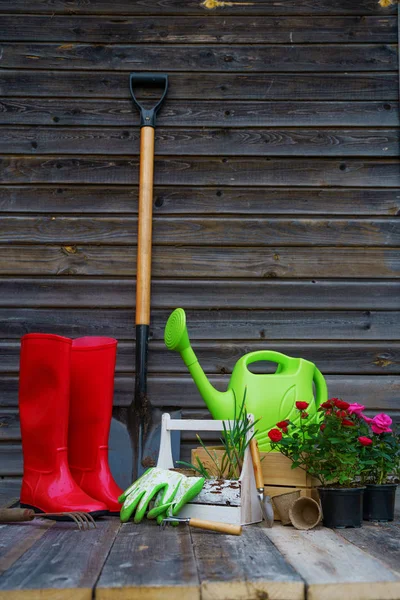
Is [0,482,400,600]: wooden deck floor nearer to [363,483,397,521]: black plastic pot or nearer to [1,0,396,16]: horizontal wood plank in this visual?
[363,483,397,521]: black plastic pot

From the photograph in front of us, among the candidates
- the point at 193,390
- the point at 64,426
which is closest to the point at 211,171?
the point at 193,390

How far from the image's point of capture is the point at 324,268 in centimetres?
278

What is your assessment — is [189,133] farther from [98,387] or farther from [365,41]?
[98,387]

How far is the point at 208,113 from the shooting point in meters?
2.87

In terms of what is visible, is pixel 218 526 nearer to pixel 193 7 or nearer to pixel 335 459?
pixel 335 459

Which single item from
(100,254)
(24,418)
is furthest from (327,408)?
(100,254)

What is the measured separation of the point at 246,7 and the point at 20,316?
1663mm

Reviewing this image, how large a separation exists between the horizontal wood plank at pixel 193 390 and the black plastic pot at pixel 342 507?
1.00 metres

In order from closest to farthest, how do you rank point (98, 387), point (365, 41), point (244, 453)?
point (244, 453)
point (98, 387)
point (365, 41)

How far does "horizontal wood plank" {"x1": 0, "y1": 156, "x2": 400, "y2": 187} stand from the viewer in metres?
2.83

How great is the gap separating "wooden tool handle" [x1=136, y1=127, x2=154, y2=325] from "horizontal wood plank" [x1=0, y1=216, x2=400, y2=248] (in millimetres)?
109

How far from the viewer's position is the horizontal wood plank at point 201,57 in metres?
2.88

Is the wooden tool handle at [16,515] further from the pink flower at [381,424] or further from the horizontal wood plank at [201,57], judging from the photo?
the horizontal wood plank at [201,57]

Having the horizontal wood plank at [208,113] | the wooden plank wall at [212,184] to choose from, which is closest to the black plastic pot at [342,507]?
the wooden plank wall at [212,184]
